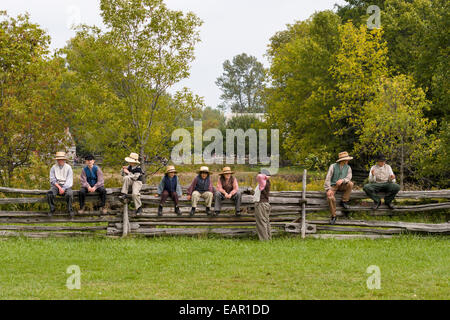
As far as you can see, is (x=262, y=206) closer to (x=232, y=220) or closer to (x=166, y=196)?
(x=232, y=220)

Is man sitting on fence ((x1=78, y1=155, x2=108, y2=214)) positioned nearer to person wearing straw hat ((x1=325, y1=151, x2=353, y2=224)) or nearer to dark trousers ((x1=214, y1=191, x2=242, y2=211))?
dark trousers ((x1=214, y1=191, x2=242, y2=211))

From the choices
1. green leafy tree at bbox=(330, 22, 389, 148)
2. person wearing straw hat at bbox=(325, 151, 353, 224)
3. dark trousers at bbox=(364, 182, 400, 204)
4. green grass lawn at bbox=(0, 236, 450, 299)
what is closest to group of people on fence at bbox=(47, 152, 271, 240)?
green grass lawn at bbox=(0, 236, 450, 299)

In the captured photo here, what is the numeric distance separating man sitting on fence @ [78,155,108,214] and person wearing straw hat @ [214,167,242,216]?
9.68 feet

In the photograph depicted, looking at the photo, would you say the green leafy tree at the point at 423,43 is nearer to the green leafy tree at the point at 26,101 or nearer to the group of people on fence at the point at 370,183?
the group of people on fence at the point at 370,183

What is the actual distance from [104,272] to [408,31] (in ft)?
91.7

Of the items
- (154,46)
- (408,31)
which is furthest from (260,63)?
(154,46)

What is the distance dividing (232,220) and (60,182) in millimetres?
4562

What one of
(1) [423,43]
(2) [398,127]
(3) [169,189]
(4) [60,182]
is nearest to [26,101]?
(4) [60,182]

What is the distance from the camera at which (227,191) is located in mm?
13398

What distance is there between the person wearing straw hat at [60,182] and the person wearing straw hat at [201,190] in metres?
3.08

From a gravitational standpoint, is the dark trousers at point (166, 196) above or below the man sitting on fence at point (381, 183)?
below

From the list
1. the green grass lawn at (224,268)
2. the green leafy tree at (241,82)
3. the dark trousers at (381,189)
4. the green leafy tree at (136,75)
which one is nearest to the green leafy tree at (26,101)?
the green leafy tree at (136,75)

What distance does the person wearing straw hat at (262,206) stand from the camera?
12906mm

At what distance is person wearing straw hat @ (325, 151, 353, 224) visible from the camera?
13.4 metres
